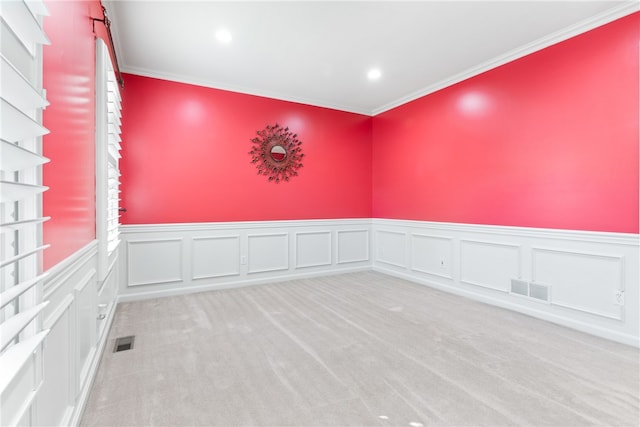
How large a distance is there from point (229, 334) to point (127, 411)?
104 cm

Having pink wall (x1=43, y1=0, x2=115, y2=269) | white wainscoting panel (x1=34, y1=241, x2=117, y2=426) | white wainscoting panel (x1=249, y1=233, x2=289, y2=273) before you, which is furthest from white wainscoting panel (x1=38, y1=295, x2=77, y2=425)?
white wainscoting panel (x1=249, y1=233, x2=289, y2=273)

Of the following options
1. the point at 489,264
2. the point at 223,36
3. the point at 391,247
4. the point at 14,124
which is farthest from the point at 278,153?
the point at 14,124

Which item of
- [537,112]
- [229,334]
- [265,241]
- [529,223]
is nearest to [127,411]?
[229,334]


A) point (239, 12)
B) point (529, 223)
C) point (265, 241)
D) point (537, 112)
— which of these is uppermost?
point (239, 12)

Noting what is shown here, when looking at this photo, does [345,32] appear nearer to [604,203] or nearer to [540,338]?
[604,203]

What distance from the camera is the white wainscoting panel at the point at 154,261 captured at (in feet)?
12.2

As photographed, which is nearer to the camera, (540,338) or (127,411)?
(127,411)

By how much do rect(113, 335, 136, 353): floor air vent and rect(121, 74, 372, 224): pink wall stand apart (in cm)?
157

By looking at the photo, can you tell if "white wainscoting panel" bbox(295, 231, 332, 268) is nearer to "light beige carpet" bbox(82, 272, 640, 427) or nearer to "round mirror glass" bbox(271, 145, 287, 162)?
"round mirror glass" bbox(271, 145, 287, 162)

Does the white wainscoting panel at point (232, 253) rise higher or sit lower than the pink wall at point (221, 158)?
lower

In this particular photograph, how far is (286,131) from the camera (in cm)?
464

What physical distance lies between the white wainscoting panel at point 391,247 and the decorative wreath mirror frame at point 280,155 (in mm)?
1766

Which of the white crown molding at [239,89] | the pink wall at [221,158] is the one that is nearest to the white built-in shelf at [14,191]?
the pink wall at [221,158]

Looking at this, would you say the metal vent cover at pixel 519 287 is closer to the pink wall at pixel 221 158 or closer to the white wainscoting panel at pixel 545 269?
the white wainscoting panel at pixel 545 269
